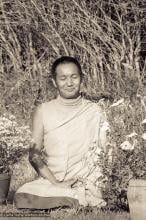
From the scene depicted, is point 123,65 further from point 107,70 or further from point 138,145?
point 138,145

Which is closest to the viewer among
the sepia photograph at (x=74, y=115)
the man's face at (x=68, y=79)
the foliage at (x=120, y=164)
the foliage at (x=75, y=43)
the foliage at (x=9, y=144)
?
the foliage at (x=120, y=164)

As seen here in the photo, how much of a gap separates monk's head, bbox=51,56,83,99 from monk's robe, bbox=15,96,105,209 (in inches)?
4.0

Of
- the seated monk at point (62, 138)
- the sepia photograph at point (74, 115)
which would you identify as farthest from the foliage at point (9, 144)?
the seated monk at point (62, 138)

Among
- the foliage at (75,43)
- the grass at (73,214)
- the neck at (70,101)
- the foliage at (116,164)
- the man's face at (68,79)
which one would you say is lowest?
the grass at (73,214)

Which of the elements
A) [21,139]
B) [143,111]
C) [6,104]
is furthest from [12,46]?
[21,139]

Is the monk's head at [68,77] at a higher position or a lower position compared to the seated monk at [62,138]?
higher

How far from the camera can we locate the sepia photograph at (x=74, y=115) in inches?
214

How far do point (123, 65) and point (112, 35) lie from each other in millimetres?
443

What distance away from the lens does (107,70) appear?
988cm

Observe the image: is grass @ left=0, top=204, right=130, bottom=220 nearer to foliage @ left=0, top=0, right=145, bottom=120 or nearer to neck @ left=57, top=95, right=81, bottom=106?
neck @ left=57, top=95, right=81, bottom=106

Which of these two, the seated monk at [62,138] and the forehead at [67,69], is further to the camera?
the forehead at [67,69]

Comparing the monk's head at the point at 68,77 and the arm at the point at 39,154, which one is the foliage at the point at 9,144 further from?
the monk's head at the point at 68,77

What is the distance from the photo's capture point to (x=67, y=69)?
6.00 meters

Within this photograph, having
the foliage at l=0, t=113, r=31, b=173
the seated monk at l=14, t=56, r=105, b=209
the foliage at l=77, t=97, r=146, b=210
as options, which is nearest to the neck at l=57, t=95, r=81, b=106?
the seated monk at l=14, t=56, r=105, b=209
